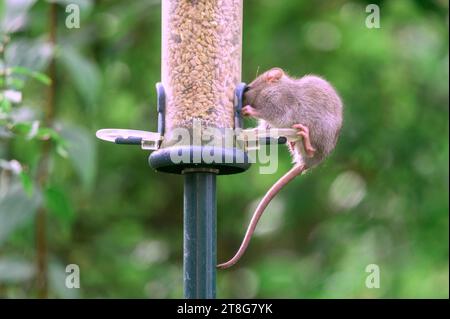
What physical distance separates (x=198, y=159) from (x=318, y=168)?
3.87 metres

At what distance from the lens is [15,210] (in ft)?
22.2

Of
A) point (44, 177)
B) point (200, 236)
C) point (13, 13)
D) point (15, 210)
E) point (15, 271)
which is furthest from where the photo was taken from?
point (15, 271)

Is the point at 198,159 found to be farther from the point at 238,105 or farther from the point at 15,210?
the point at 15,210

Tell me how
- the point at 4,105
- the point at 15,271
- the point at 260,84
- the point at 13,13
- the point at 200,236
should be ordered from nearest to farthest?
the point at 200,236
the point at 4,105
the point at 260,84
the point at 13,13
the point at 15,271

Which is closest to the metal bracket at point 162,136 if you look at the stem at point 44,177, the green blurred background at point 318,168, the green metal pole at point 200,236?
the green metal pole at point 200,236

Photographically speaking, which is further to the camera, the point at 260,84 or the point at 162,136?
the point at 260,84

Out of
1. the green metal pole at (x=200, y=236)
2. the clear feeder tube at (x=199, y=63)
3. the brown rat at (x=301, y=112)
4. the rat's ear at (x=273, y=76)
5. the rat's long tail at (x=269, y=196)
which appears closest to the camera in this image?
the green metal pole at (x=200, y=236)

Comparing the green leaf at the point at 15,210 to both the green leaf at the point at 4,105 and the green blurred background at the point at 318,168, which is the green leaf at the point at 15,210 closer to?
the green blurred background at the point at 318,168

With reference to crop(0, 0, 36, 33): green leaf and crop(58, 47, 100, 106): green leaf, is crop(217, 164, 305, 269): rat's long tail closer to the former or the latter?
crop(58, 47, 100, 106): green leaf

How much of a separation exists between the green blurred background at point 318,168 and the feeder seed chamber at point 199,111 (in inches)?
98.4

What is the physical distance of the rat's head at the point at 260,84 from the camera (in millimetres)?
5977

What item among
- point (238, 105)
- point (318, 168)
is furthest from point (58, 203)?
point (318, 168)

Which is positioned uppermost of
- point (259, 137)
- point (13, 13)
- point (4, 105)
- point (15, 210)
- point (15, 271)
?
point (13, 13)

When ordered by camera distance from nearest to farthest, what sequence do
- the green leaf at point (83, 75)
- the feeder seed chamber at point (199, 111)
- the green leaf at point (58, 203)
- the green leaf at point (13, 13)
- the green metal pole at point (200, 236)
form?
the green metal pole at point (200, 236) → the feeder seed chamber at point (199, 111) → the green leaf at point (58, 203) → the green leaf at point (13, 13) → the green leaf at point (83, 75)
